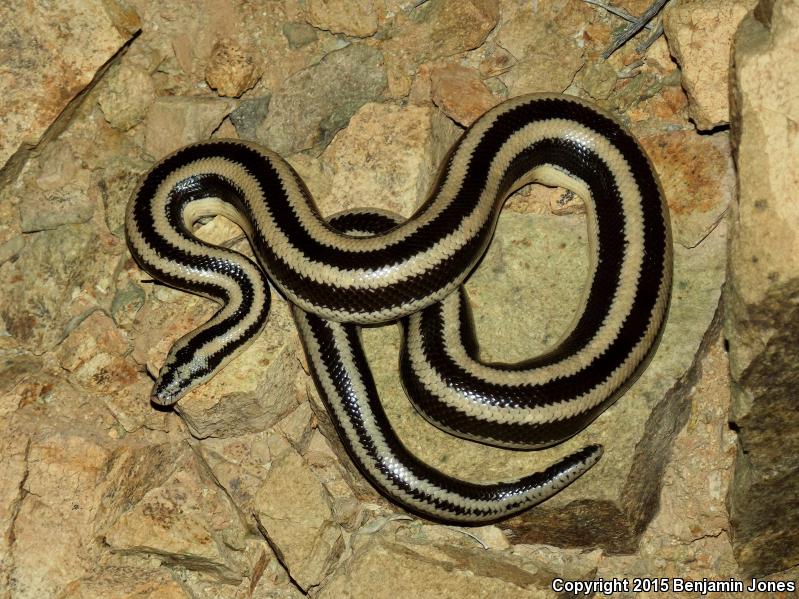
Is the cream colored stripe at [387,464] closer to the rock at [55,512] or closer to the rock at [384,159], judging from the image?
the rock at [384,159]

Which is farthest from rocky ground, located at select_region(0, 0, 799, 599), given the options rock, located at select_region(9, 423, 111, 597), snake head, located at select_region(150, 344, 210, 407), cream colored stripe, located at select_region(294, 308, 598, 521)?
cream colored stripe, located at select_region(294, 308, 598, 521)

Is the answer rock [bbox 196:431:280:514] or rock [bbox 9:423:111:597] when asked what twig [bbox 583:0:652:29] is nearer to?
rock [bbox 196:431:280:514]

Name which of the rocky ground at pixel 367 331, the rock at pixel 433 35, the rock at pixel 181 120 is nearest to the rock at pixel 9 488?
the rocky ground at pixel 367 331

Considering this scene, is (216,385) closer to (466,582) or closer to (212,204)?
(212,204)

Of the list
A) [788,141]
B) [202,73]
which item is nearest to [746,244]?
[788,141]

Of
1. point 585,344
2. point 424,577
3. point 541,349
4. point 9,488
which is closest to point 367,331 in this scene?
point 541,349

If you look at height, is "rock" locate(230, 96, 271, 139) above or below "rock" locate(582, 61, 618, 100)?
below

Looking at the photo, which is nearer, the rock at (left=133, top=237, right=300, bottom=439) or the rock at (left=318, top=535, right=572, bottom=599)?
the rock at (left=318, top=535, right=572, bottom=599)

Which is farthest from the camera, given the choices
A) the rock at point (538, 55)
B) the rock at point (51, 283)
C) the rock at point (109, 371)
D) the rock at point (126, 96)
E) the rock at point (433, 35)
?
→ the rock at point (126, 96)
